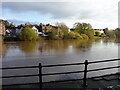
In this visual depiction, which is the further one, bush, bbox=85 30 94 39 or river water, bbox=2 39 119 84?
bush, bbox=85 30 94 39

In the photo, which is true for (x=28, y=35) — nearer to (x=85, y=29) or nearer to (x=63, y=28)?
(x=63, y=28)

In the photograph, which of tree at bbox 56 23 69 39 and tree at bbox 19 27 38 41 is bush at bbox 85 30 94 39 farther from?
tree at bbox 19 27 38 41

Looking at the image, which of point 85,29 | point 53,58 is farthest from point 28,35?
point 53,58

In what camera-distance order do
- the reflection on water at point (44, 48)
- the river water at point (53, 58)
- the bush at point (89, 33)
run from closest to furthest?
the river water at point (53, 58) < the reflection on water at point (44, 48) < the bush at point (89, 33)

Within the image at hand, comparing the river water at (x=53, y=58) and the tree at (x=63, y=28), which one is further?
the tree at (x=63, y=28)

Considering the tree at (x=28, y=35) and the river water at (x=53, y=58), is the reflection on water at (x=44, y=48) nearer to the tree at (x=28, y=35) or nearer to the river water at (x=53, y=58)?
the river water at (x=53, y=58)

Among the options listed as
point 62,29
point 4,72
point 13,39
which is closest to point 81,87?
point 4,72

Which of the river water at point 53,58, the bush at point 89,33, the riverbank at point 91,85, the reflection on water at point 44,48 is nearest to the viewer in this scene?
the riverbank at point 91,85

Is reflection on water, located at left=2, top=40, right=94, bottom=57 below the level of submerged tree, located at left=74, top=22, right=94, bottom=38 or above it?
below

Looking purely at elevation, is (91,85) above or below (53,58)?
above

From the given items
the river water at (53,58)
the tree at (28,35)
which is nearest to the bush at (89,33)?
the tree at (28,35)

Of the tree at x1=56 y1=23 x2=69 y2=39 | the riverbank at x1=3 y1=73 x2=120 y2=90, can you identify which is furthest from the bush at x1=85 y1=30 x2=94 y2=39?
the riverbank at x1=3 y1=73 x2=120 y2=90

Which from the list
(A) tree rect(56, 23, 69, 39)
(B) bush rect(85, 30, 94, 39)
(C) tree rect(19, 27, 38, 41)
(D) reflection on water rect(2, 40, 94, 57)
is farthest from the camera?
(B) bush rect(85, 30, 94, 39)

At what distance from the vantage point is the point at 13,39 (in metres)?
44.7
